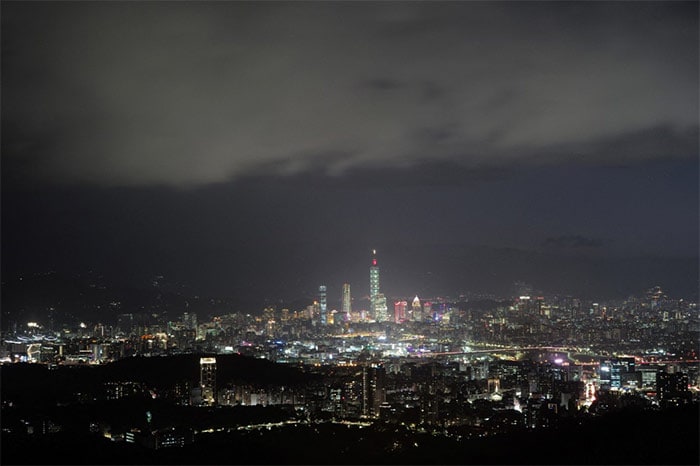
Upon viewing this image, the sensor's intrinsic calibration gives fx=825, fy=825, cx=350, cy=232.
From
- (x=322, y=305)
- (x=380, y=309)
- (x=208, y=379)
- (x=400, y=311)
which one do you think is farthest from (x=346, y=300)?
(x=208, y=379)

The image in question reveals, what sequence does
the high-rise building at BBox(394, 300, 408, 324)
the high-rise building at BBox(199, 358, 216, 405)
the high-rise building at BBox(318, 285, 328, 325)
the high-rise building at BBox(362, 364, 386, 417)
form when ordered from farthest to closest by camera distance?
the high-rise building at BBox(318, 285, 328, 325) → the high-rise building at BBox(394, 300, 408, 324) → the high-rise building at BBox(199, 358, 216, 405) → the high-rise building at BBox(362, 364, 386, 417)

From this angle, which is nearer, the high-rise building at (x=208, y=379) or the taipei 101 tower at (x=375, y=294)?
the high-rise building at (x=208, y=379)

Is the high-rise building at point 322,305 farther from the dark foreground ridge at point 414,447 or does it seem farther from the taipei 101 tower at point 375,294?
the dark foreground ridge at point 414,447

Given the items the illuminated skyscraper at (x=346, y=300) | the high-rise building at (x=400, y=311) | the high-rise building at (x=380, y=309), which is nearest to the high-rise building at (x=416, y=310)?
the high-rise building at (x=400, y=311)

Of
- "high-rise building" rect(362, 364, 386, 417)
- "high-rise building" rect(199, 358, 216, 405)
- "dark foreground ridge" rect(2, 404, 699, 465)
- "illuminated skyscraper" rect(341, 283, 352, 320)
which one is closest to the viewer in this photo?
"dark foreground ridge" rect(2, 404, 699, 465)

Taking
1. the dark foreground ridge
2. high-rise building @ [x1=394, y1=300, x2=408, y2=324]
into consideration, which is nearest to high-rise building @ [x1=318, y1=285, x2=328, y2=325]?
high-rise building @ [x1=394, y1=300, x2=408, y2=324]

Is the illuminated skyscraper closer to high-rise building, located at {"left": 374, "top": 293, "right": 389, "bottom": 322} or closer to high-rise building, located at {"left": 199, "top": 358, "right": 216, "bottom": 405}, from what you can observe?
high-rise building, located at {"left": 374, "top": 293, "right": 389, "bottom": 322}

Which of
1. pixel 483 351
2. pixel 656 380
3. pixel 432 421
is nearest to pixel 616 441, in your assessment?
pixel 432 421
